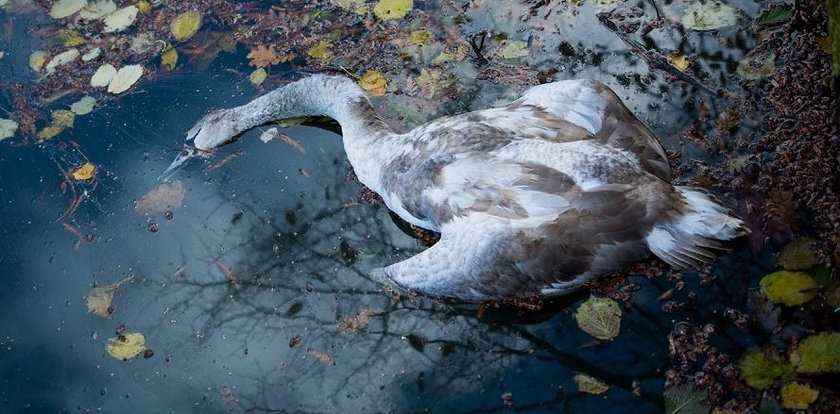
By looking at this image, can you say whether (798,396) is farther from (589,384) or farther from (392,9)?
(392,9)

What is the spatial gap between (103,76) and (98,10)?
677mm

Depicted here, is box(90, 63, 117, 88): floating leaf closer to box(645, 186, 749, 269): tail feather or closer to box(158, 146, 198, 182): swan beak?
box(158, 146, 198, 182): swan beak

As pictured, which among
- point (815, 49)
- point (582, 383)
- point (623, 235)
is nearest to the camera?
point (623, 235)

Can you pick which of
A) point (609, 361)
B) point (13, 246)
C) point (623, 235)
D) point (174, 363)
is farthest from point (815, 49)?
point (13, 246)

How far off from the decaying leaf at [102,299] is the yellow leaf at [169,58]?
5.10 feet

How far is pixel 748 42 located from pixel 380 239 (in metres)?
2.31

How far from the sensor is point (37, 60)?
4910 millimetres

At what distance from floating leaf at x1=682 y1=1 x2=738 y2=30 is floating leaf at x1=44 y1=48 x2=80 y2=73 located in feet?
13.0

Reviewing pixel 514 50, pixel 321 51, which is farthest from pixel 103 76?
pixel 514 50

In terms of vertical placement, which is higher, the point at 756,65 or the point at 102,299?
the point at 756,65

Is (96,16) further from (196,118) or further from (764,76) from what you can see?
(764,76)

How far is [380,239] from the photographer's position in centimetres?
375

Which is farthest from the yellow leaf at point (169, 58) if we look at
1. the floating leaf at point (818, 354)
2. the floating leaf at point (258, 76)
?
the floating leaf at point (818, 354)

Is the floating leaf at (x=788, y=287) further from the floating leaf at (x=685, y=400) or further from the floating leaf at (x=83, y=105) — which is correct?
the floating leaf at (x=83, y=105)
